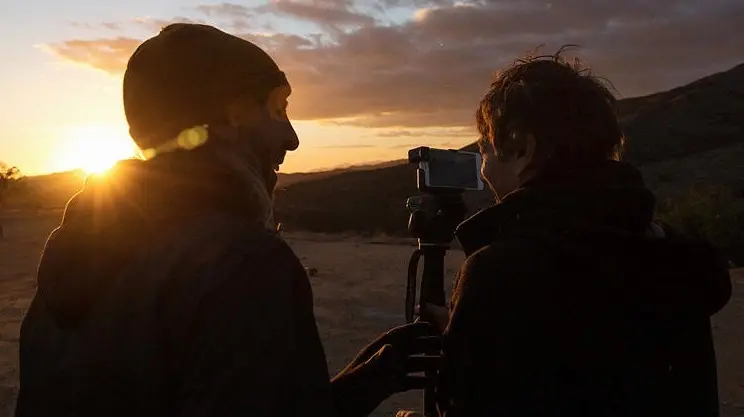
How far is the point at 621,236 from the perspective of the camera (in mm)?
1894

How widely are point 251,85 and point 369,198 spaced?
4875 cm

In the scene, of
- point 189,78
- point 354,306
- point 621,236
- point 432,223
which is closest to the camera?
point 189,78

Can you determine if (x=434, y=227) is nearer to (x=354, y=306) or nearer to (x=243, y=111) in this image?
(x=243, y=111)

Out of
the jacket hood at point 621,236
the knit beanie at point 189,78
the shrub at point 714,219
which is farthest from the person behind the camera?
the shrub at point 714,219

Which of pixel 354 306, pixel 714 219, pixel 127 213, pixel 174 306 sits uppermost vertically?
pixel 127 213

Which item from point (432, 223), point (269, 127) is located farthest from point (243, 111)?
point (432, 223)

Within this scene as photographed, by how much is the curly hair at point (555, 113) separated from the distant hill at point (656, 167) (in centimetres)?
3185

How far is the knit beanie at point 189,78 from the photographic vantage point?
1.60 m

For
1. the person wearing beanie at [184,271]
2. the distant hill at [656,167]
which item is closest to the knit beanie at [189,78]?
the person wearing beanie at [184,271]

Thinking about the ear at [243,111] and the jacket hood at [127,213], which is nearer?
the jacket hood at [127,213]

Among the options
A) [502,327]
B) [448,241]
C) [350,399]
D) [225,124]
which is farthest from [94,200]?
[448,241]

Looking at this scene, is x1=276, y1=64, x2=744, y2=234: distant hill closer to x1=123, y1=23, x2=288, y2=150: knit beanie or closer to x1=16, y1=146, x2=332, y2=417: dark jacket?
x1=123, y1=23, x2=288, y2=150: knit beanie

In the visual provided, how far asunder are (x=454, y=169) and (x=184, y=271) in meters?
1.42

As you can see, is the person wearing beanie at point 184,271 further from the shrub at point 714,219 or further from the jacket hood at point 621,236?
the shrub at point 714,219
